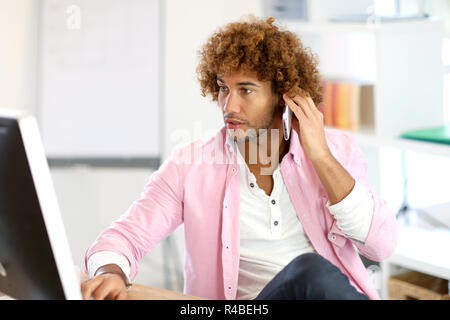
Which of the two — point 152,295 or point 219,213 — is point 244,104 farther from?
point 152,295

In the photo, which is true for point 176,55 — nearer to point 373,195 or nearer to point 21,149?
point 373,195

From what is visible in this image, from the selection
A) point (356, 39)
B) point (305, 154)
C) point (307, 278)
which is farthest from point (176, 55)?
point (307, 278)

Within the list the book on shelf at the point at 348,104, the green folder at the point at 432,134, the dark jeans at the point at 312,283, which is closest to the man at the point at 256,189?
the dark jeans at the point at 312,283

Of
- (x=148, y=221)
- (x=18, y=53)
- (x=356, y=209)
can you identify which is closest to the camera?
(x=356, y=209)

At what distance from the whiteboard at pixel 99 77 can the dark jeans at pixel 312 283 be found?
5.84ft

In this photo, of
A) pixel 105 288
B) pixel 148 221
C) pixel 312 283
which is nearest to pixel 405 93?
pixel 148 221

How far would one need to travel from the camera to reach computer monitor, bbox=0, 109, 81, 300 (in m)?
0.82

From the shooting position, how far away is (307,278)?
3.48 feet

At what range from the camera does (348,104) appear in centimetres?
256

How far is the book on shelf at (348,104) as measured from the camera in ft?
8.31

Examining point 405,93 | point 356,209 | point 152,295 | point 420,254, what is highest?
point 405,93

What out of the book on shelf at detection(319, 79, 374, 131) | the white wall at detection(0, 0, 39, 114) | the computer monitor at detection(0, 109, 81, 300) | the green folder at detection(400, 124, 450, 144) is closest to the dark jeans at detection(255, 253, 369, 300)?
the computer monitor at detection(0, 109, 81, 300)

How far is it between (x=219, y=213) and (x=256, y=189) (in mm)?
110

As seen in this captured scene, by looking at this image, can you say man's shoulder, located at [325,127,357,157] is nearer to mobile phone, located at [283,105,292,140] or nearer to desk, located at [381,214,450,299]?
mobile phone, located at [283,105,292,140]
